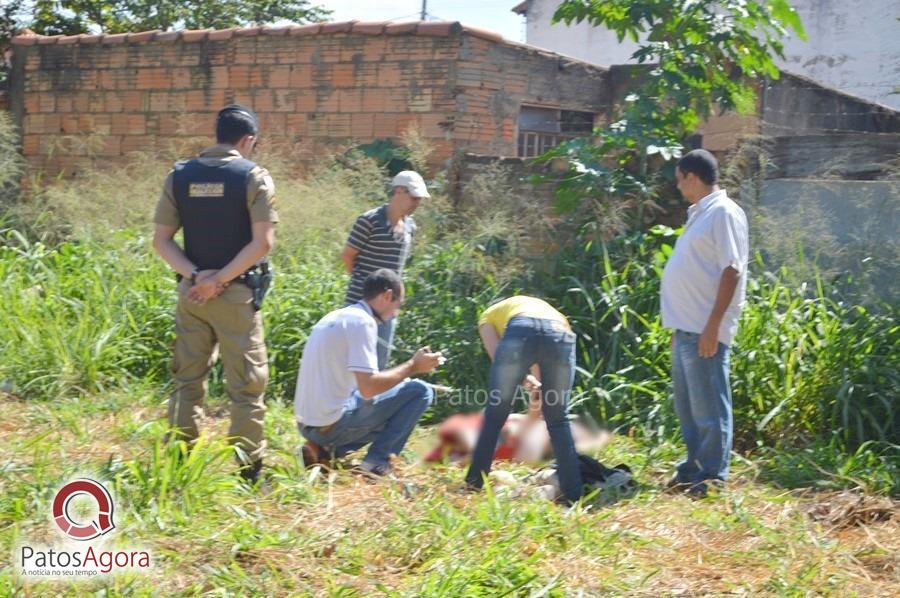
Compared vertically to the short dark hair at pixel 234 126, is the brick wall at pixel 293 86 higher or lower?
higher

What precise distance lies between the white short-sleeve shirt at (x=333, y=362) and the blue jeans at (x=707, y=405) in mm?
1517

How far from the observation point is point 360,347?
16.3ft

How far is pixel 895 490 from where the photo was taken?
5020 millimetres

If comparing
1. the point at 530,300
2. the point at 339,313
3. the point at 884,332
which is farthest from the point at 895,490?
the point at 339,313

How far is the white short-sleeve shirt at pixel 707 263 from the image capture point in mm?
5012

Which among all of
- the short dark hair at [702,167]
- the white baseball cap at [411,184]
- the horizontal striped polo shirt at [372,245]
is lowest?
the horizontal striped polo shirt at [372,245]

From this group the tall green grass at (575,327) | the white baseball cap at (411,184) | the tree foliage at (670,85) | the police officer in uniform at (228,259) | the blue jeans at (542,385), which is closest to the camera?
the police officer in uniform at (228,259)

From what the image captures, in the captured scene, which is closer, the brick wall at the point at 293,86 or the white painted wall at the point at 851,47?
the brick wall at the point at 293,86

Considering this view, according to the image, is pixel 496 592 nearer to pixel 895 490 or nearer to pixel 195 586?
pixel 195 586

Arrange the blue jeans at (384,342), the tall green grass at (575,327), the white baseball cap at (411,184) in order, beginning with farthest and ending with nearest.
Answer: the white baseball cap at (411,184)
the blue jeans at (384,342)
the tall green grass at (575,327)

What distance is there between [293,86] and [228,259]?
5.76 meters

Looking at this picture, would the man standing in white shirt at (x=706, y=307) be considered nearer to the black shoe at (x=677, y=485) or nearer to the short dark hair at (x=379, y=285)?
the black shoe at (x=677, y=485)

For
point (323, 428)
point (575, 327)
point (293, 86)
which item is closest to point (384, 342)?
point (323, 428)

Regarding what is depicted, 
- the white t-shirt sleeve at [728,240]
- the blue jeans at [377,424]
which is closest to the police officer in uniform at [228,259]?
the blue jeans at [377,424]
